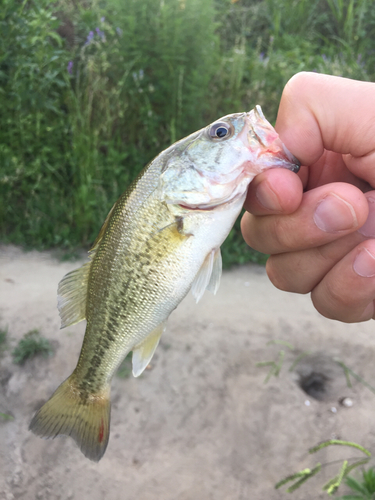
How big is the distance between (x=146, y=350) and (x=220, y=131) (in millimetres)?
936

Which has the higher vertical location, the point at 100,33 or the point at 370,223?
the point at 100,33

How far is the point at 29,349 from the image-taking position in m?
2.86

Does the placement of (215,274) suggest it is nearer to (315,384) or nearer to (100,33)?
(315,384)

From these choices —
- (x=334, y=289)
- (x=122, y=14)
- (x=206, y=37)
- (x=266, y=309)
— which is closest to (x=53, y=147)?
(x=122, y=14)

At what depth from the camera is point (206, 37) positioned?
3.98 meters

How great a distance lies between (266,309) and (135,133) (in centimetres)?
251

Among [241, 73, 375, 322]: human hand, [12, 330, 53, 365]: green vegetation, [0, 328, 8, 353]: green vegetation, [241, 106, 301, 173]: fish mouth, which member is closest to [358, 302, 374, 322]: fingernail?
[241, 73, 375, 322]: human hand

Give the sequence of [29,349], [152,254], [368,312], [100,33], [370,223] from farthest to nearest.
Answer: [100,33] < [29,349] < [368,312] < [370,223] < [152,254]

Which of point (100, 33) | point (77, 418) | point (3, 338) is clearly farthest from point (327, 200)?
point (100, 33)

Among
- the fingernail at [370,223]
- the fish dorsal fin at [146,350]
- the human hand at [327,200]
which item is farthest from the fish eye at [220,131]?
the fish dorsal fin at [146,350]

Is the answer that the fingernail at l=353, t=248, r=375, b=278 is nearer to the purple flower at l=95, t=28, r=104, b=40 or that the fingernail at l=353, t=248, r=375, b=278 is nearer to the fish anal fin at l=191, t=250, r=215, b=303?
the fish anal fin at l=191, t=250, r=215, b=303

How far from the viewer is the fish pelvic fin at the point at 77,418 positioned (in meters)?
1.58

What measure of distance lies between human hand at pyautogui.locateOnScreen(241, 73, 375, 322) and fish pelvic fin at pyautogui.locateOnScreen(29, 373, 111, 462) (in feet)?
3.29

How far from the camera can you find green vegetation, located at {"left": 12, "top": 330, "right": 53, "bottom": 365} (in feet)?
9.32
